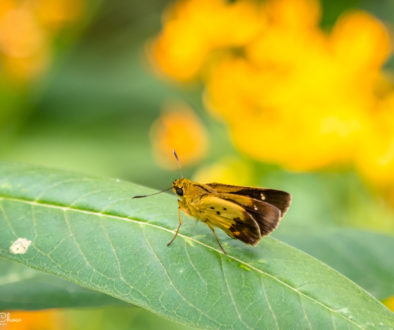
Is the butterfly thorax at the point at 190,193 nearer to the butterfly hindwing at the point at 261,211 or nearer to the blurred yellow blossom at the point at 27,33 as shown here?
the butterfly hindwing at the point at 261,211

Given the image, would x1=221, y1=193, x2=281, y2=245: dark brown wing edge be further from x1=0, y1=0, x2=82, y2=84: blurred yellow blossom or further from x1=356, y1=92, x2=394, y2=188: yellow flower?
x1=0, y1=0, x2=82, y2=84: blurred yellow blossom

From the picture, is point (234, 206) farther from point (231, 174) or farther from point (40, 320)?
point (231, 174)

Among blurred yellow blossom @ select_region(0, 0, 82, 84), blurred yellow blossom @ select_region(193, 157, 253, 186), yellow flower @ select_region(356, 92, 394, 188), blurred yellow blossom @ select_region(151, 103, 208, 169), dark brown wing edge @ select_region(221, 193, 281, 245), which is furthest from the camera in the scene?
blurred yellow blossom @ select_region(0, 0, 82, 84)

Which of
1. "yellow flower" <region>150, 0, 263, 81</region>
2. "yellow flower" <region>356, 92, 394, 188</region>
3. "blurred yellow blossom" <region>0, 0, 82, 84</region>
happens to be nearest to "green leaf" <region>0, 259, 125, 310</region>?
"yellow flower" <region>356, 92, 394, 188</region>

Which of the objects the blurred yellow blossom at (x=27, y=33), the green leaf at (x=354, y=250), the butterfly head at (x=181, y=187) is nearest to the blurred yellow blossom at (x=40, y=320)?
the butterfly head at (x=181, y=187)

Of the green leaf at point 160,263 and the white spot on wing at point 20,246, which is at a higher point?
the green leaf at point 160,263

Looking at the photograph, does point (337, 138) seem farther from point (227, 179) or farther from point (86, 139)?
point (86, 139)
